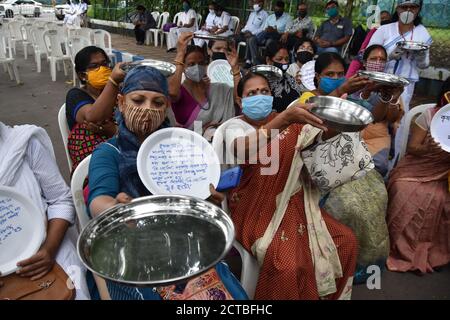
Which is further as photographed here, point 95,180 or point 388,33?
point 388,33

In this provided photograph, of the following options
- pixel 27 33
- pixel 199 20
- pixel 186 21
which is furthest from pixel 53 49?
pixel 199 20

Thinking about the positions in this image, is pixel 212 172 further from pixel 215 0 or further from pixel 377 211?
pixel 215 0

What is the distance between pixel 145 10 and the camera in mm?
15148

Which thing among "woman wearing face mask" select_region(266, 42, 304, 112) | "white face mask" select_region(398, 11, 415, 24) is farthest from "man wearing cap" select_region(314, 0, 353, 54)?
"woman wearing face mask" select_region(266, 42, 304, 112)

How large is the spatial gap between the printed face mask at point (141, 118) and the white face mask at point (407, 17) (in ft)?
12.9

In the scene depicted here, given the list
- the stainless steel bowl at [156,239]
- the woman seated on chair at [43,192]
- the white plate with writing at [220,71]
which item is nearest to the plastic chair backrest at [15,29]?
the white plate with writing at [220,71]

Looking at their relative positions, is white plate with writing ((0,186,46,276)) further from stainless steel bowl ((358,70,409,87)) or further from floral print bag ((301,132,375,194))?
stainless steel bowl ((358,70,409,87))

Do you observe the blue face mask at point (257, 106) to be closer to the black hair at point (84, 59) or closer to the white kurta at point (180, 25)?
the black hair at point (84, 59)

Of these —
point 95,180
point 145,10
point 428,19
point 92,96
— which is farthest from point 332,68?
point 145,10

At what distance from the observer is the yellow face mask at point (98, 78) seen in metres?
2.60

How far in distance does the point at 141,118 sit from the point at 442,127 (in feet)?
7.10

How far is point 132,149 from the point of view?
1901 mm

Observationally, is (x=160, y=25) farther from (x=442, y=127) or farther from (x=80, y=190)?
(x=80, y=190)
